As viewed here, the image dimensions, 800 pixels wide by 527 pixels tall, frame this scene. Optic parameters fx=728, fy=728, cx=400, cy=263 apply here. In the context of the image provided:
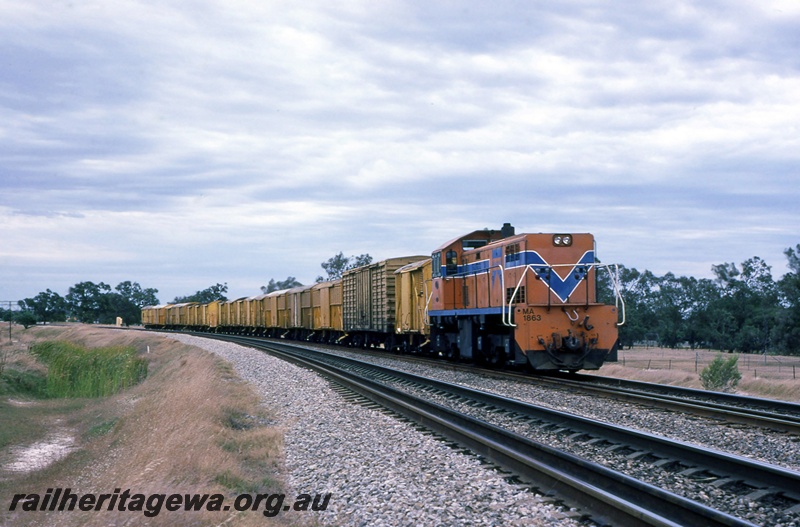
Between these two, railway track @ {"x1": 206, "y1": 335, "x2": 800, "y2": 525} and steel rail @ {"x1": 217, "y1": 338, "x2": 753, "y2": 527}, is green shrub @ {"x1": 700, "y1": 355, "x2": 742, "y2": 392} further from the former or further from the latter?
steel rail @ {"x1": 217, "y1": 338, "x2": 753, "y2": 527}

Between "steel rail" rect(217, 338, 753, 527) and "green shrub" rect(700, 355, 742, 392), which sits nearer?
"steel rail" rect(217, 338, 753, 527)

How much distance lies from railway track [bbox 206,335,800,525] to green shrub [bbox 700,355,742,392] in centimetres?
682

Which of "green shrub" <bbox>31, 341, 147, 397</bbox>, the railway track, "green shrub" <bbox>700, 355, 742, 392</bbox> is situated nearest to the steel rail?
the railway track

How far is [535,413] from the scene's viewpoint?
10.8m

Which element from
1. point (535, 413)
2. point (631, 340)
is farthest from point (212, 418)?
point (631, 340)

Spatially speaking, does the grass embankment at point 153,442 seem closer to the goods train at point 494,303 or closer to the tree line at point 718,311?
the goods train at point 494,303

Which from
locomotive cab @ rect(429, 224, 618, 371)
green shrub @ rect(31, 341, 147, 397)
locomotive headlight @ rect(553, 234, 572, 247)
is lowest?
green shrub @ rect(31, 341, 147, 397)

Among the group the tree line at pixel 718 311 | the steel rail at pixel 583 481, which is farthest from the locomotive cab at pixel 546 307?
the tree line at pixel 718 311

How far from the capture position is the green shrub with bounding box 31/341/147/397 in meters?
35.6

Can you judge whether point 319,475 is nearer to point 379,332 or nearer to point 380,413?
point 380,413

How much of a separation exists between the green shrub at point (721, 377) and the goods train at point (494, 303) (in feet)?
7.29

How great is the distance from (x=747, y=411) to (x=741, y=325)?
7314cm

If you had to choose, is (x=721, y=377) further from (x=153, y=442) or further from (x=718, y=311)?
(x=718, y=311)

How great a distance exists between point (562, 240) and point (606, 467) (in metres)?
10.6
